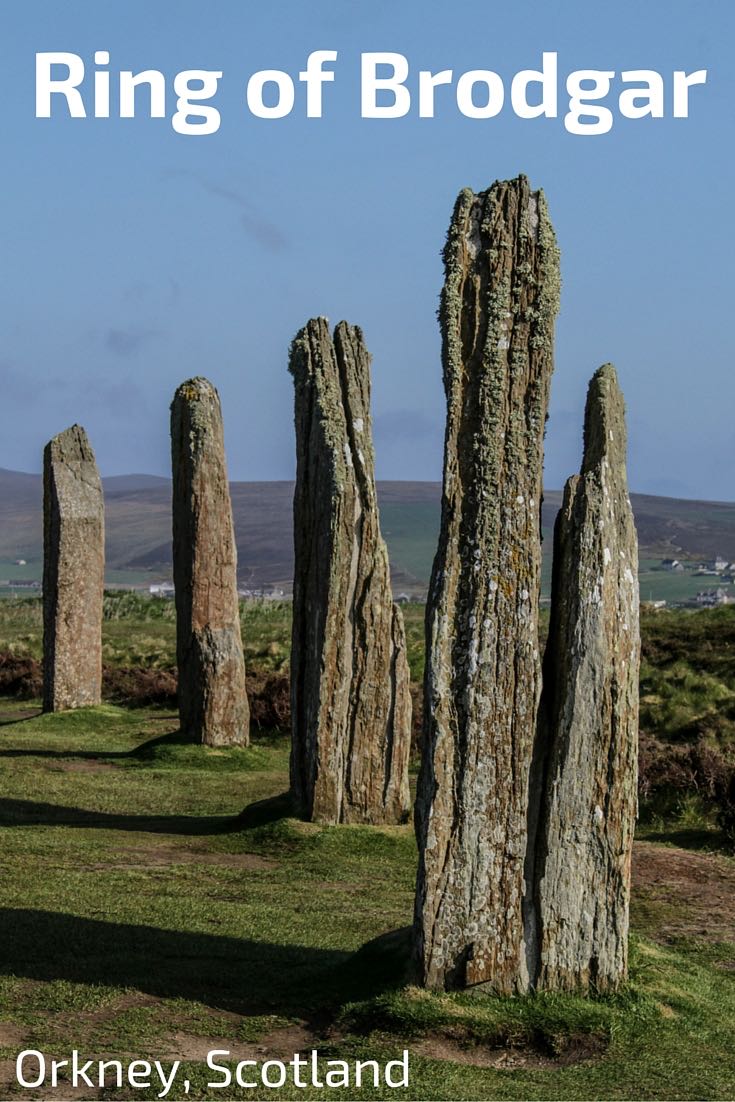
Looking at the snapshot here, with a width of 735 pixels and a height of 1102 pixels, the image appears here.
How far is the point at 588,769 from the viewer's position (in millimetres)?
9883

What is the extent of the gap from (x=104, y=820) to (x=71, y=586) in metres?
8.65

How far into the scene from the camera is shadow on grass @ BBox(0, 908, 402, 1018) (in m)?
10.2

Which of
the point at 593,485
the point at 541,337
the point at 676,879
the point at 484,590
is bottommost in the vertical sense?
the point at 676,879

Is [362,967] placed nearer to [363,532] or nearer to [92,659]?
[363,532]

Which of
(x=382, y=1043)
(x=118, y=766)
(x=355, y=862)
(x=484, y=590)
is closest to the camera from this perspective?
(x=382, y=1043)

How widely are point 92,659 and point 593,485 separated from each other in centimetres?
1750

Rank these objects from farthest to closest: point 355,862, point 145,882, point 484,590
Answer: point 355,862 → point 145,882 → point 484,590

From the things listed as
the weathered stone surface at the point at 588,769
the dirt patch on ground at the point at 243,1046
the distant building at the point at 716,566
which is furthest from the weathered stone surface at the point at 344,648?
the distant building at the point at 716,566

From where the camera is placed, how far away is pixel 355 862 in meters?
15.5

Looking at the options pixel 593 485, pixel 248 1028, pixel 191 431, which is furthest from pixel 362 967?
pixel 191 431

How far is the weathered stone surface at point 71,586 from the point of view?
25.9m

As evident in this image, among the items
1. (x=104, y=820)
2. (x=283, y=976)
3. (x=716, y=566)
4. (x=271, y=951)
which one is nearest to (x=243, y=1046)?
(x=283, y=976)

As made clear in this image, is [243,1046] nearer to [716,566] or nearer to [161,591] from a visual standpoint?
[161,591]

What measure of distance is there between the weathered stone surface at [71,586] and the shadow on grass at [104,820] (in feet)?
24.5
